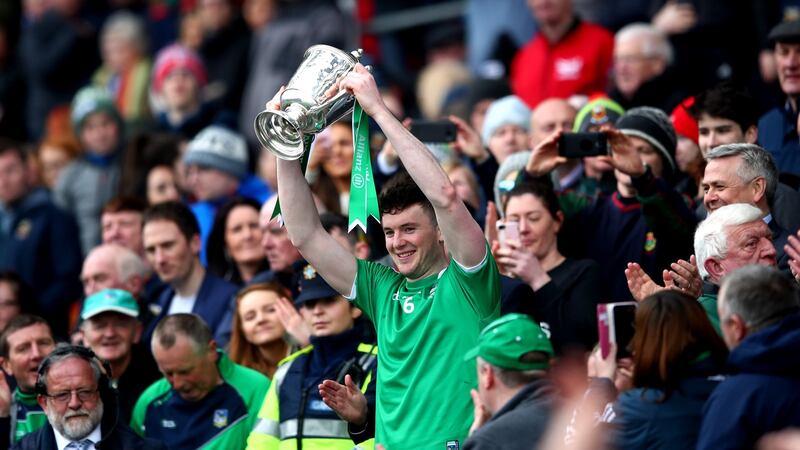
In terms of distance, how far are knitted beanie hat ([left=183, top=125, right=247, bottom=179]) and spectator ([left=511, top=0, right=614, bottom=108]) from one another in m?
2.12

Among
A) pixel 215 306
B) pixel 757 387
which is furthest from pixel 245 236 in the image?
pixel 757 387

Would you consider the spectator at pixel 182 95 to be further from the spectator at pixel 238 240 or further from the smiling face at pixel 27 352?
the smiling face at pixel 27 352

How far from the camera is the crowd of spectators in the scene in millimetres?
6109

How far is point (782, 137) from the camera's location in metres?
8.90

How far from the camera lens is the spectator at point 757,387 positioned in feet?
19.1

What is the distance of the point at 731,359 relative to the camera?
19.3ft

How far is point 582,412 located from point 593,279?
2058 millimetres

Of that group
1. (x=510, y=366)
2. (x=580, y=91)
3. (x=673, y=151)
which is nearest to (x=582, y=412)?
(x=510, y=366)

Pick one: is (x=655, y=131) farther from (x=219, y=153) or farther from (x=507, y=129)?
(x=219, y=153)

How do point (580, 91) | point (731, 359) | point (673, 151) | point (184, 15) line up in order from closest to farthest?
point (731, 359) < point (673, 151) < point (580, 91) < point (184, 15)

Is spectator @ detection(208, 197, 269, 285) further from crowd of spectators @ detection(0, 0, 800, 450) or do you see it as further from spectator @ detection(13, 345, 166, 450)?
spectator @ detection(13, 345, 166, 450)

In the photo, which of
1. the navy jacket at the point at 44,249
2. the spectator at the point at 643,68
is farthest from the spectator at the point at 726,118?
the navy jacket at the point at 44,249

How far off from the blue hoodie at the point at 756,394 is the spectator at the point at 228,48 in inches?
378

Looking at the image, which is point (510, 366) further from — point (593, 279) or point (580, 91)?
point (580, 91)
